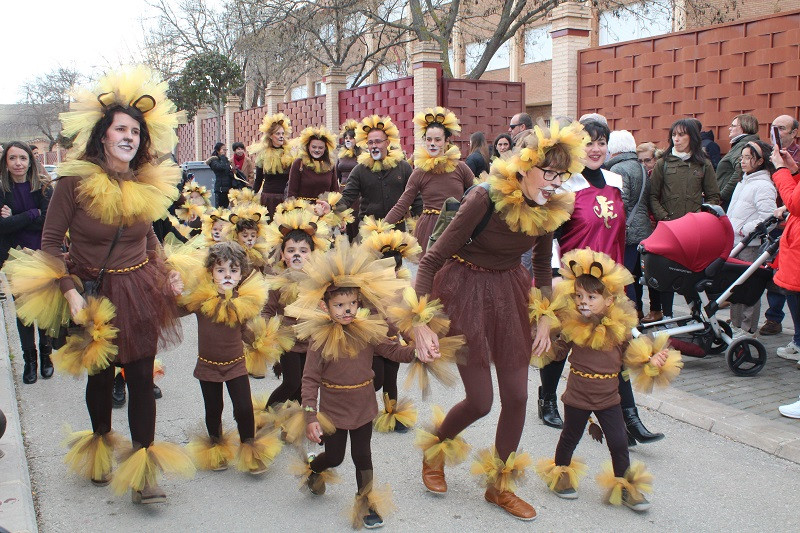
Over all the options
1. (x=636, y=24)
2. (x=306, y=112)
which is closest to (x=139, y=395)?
(x=306, y=112)

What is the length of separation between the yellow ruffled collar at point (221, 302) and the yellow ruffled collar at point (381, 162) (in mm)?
3939

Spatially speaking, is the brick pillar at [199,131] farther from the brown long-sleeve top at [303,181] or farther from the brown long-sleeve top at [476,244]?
the brown long-sleeve top at [476,244]

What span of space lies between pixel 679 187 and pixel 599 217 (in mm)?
3505

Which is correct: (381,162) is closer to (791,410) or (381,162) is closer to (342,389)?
(791,410)

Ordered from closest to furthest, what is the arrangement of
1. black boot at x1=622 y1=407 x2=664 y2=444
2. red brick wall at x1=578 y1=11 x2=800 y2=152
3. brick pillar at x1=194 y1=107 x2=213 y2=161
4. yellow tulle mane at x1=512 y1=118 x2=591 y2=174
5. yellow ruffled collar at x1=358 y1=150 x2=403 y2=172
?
1. yellow tulle mane at x1=512 y1=118 x2=591 y2=174
2. black boot at x1=622 y1=407 x2=664 y2=444
3. yellow ruffled collar at x1=358 y1=150 x2=403 y2=172
4. red brick wall at x1=578 y1=11 x2=800 y2=152
5. brick pillar at x1=194 y1=107 x2=213 y2=161

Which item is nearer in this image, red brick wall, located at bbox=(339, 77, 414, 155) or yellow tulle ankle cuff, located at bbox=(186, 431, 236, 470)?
yellow tulle ankle cuff, located at bbox=(186, 431, 236, 470)

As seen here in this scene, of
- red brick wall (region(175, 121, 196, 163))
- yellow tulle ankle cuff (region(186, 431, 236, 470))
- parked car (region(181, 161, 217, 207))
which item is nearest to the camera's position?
yellow tulle ankle cuff (region(186, 431, 236, 470))

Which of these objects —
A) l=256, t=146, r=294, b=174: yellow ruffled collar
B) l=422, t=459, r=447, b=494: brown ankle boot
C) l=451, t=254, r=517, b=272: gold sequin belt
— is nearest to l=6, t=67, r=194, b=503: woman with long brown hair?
l=422, t=459, r=447, b=494: brown ankle boot

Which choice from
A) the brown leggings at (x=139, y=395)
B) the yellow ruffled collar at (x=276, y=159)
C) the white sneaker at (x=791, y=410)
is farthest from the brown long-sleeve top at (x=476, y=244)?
the yellow ruffled collar at (x=276, y=159)

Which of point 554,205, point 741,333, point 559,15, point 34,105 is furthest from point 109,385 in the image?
point 34,105

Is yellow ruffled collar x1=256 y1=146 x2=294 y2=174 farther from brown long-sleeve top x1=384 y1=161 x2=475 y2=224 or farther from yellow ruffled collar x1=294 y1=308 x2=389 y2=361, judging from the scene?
yellow ruffled collar x1=294 y1=308 x2=389 y2=361

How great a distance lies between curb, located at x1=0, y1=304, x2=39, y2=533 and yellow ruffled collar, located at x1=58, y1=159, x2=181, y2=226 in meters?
1.51

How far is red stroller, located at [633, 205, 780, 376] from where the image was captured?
6.54 m

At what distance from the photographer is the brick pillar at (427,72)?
58.1ft
